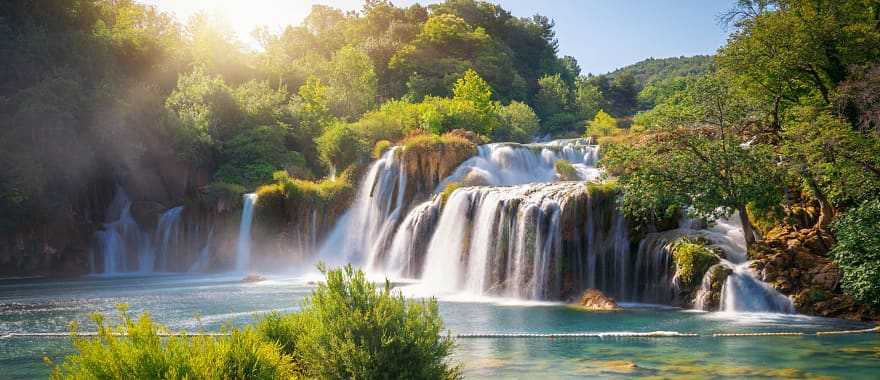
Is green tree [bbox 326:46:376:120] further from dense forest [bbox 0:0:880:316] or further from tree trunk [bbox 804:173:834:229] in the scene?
tree trunk [bbox 804:173:834:229]

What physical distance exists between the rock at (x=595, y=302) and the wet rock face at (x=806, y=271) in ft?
13.3

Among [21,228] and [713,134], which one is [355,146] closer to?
[21,228]

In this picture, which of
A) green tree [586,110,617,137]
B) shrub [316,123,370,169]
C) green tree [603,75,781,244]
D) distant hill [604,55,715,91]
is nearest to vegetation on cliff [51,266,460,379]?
green tree [603,75,781,244]

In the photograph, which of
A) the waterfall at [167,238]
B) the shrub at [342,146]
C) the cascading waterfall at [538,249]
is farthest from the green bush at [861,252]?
the waterfall at [167,238]

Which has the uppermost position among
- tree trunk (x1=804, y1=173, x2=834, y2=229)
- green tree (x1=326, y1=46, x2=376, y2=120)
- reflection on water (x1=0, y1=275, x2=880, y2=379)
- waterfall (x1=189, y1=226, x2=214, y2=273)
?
green tree (x1=326, y1=46, x2=376, y2=120)

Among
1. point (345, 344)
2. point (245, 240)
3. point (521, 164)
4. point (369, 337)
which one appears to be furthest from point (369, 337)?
point (245, 240)

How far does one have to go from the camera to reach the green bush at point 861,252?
15.4 m

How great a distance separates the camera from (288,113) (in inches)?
1909

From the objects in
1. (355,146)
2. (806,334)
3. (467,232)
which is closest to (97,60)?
(355,146)

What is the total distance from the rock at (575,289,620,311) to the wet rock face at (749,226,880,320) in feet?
13.3

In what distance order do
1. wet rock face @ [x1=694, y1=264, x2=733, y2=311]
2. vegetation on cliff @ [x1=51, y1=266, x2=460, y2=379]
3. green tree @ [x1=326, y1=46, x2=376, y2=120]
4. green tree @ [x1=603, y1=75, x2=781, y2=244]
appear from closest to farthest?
vegetation on cliff @ [x1=51, y1=266, x2=460, y2=379] < wet rock face @ [x1=694, y1=264, x2=733, y2=311] < green tree @ [x1=603, y1=75, x2=781, y2=244] < green tree @ [x1=326, y1=46, x2=376, y2=120]

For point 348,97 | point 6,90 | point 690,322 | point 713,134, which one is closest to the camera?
point 690,322

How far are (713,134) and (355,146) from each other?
23312mm

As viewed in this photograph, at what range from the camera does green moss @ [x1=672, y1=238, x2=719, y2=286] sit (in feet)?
62.5
